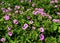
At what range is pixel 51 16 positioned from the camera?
12.8 ft

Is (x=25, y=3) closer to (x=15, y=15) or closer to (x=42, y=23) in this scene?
(x=15, y=15)

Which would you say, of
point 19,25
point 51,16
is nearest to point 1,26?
point 19,25

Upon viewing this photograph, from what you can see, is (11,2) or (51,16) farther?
(11,2)

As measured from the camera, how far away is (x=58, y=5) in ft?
13.6

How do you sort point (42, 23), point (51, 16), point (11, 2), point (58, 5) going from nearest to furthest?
point (42, 23) < point (51, 16) < point (58, 5) < point (11, 2)

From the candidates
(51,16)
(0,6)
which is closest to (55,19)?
(51,16)

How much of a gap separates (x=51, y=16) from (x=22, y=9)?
58cm

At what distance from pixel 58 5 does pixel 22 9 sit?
72 cm

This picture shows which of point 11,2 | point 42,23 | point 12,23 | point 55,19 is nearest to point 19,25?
point 12,23

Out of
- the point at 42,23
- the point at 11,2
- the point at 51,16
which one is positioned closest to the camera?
the point at 42,23

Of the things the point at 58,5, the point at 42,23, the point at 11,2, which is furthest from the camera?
the point at 11,2

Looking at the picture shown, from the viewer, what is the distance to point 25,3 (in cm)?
437

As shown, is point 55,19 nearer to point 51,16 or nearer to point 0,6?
point 51,16

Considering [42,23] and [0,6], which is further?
[0,6]
